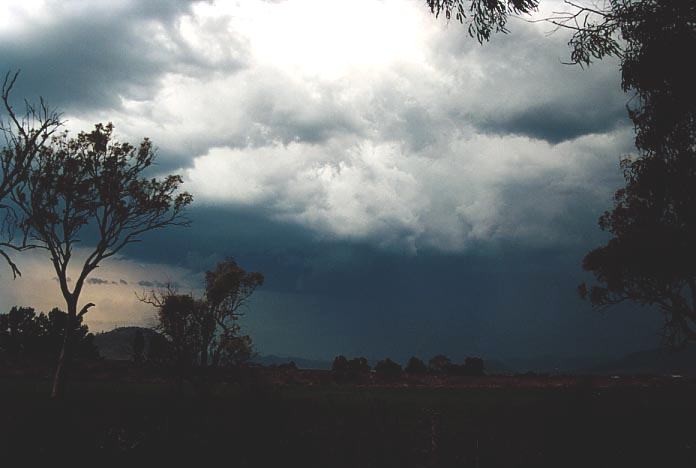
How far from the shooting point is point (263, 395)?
1616 centimetres

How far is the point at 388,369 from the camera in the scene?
232 ft

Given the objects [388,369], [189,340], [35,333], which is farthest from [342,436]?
[35,333]

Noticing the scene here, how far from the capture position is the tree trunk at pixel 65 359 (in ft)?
101

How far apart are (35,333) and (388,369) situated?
59.6 metres

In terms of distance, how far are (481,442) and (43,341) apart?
85.8m

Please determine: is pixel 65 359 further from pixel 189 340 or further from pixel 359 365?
pixel 359 365

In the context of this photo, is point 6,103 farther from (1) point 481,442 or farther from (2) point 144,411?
(1) point 481,442

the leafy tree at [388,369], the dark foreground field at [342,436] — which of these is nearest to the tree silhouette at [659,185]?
the dark foreground field at [342,436]

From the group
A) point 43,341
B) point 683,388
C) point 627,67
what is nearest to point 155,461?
point 627,67

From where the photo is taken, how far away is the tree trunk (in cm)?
3086

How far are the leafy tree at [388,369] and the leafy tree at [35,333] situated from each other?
4509 cm

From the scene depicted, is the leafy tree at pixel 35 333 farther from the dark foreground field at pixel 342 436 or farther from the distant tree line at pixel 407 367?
the dark foreground field at pixel 342 436

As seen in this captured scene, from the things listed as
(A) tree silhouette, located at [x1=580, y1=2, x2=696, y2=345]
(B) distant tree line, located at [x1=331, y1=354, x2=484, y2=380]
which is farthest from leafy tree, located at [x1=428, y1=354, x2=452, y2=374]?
(A) tree silhouette, located at [x1=580, y1=2, x2=696, y2=345]

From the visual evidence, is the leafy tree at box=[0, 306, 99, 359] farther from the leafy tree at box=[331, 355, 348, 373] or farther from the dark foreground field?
A: the dark foreground field
